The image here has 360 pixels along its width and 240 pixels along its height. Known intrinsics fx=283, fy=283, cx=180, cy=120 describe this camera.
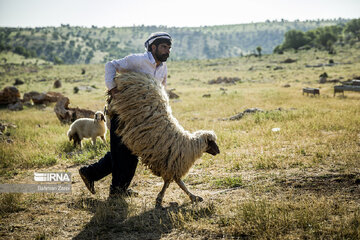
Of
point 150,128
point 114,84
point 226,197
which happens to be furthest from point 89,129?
point 226,197

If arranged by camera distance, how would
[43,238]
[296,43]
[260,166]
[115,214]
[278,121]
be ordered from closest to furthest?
[43,238], [115,214], [260,166], [278,121], [296,43]

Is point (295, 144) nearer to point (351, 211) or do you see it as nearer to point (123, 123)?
point (351, 211)

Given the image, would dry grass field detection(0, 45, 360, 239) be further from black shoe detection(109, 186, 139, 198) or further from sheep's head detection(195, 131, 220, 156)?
sheep's head detection(195, 131, 220, 156)

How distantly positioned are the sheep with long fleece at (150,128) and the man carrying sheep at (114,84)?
16 centimetres

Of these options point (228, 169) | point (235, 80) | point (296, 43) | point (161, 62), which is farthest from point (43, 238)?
point (296, 43)

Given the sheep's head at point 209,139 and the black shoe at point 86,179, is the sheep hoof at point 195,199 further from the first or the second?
the black shoe at point 86,179

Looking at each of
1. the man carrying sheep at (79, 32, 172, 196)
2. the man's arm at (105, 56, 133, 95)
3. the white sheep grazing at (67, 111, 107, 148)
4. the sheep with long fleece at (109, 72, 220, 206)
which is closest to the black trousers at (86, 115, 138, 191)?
the man carrying sheep at (79, 32, 172, 196)

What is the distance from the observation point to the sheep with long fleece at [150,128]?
14.9ft

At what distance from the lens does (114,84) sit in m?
4.66

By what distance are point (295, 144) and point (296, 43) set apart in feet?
278

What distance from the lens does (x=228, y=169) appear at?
20.9 ft

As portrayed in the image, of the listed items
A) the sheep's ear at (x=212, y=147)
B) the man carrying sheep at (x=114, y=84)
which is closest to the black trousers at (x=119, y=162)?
the man carrying sheep at (x=114, y=84)

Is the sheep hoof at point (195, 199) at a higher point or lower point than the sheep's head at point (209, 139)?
lower

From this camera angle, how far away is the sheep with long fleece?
454 centimetres
